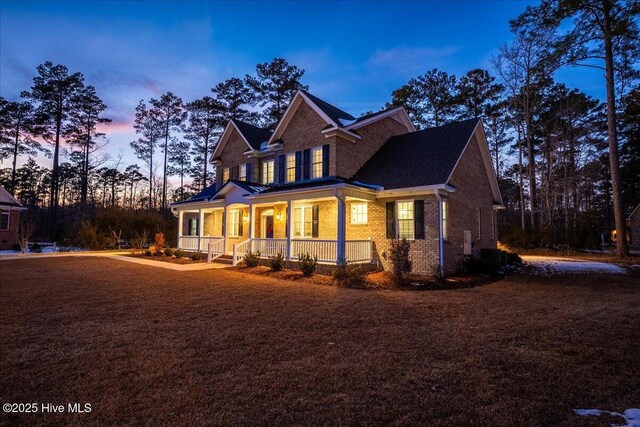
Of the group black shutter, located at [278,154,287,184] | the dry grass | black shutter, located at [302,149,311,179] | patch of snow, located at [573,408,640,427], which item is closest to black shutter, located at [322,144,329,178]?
black shutter, located at [302,149,311,179]

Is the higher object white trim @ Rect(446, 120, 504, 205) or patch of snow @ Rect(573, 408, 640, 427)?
white trim @ Rect(446, 120, 504, 205)

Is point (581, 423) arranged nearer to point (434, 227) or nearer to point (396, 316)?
point (396, 316)

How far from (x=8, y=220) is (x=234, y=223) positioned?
2338 centimetres

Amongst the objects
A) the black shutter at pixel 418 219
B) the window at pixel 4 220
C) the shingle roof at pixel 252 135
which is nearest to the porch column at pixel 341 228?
the black shutter at pixel 418 219

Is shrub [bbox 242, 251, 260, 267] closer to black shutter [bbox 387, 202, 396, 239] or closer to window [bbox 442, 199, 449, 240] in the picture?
black shutter [bbox 387, 202, 396, 239]

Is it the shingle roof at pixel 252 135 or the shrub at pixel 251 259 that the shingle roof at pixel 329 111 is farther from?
the shrub at pixel 251 259

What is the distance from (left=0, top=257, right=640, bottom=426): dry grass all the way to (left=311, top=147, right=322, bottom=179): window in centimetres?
873

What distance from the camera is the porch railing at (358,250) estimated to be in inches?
489

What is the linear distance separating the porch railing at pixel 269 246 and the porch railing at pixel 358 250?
3.06 meters

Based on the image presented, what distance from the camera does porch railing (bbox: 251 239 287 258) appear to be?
561 inches

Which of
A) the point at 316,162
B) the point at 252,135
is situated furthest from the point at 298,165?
the point at 252,135

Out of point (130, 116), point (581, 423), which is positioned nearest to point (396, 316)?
point (581, 423)

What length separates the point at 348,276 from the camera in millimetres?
10594

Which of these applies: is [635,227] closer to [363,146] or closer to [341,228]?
[363,146]
